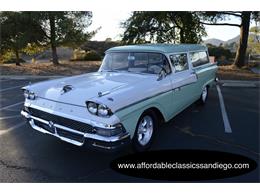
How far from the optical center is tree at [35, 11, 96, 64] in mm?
15625

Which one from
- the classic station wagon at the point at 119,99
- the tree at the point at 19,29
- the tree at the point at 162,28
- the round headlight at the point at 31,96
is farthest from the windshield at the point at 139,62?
the tree at the point at 19,29

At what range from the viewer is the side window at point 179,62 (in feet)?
15.9

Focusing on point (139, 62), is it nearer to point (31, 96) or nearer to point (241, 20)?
point (31, 96)

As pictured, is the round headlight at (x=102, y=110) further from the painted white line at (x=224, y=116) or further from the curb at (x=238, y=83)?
the curb at (x=238, y=83)

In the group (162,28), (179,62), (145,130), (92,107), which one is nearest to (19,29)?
(162,28)

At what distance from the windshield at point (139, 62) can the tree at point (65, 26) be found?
11.8 meters

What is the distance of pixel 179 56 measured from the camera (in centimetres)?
518

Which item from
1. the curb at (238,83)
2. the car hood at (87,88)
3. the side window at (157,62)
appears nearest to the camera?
the car hood at (87,88)

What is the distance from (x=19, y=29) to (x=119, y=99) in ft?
50.1

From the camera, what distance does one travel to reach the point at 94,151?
3955 millimetres

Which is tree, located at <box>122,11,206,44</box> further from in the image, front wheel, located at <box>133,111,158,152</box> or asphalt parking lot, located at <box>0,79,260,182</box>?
front wheel, located at <box>133,111,158,152</box>

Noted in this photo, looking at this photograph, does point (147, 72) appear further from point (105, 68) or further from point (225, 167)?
point (225, 167)

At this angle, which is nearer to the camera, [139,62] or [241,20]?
[139,62]

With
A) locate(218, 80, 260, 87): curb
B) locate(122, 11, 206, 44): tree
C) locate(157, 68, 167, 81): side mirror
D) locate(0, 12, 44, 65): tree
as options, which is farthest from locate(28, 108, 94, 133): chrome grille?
locate(0, 12, 44, 65): tree
